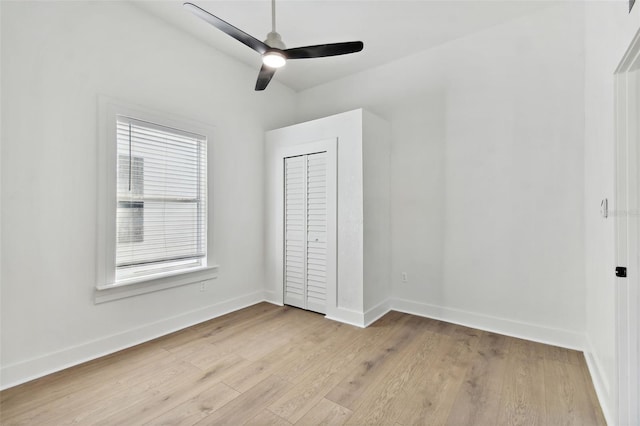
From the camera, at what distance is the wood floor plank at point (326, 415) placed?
1770 millimetres

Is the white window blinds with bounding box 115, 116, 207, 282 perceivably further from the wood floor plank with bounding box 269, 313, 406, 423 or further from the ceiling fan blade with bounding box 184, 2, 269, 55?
the wood floor plank with bounding box 269, 313, 406, 423

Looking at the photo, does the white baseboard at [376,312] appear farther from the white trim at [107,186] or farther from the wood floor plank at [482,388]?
the white trim at [107,186]

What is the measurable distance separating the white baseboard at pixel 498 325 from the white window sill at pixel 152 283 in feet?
7.62

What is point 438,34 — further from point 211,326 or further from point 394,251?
point 211,326

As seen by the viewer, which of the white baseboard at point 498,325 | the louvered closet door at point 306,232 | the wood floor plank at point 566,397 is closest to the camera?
the wood floor plank at point 566,397

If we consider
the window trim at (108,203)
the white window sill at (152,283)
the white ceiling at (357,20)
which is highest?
the white ceiling at (357,20)

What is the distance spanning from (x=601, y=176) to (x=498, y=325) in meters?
1.73

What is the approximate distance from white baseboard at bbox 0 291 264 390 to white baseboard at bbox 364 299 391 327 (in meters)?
1.68

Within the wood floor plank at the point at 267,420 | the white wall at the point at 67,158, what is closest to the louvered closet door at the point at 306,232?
the white wall at the point at 67,158

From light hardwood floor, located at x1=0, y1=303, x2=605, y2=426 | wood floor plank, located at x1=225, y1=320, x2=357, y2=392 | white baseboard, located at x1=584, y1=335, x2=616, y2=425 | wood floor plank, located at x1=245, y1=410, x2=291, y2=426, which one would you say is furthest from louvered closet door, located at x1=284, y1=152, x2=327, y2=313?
white baseboard, located at x1=584, y1=335, x2=616, y2=425

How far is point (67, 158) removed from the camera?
239cm

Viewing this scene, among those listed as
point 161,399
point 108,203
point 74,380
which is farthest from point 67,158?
point 161,399

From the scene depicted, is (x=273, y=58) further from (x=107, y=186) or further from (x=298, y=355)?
(x=298, y=355)

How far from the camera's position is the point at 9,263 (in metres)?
2.12
